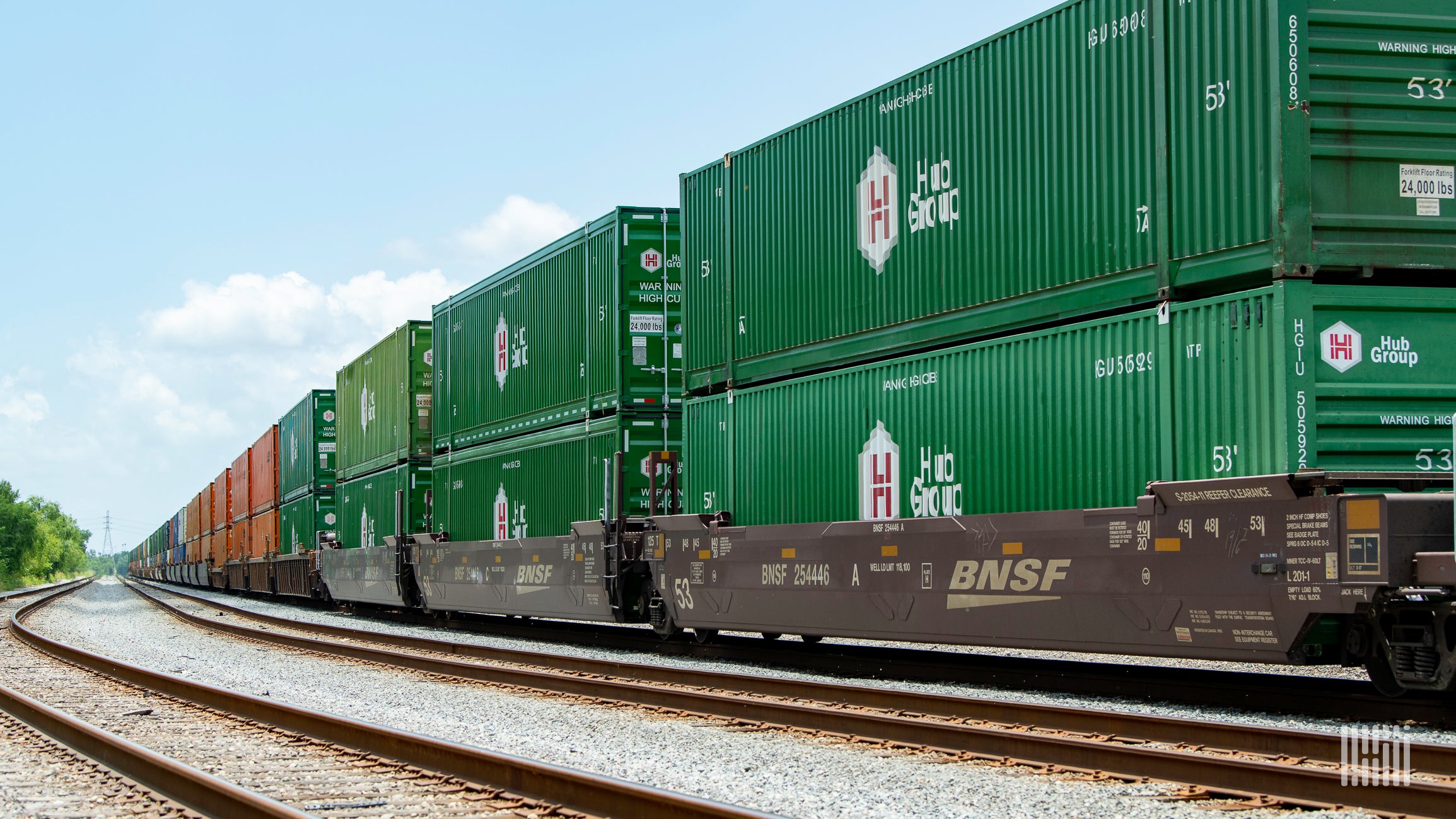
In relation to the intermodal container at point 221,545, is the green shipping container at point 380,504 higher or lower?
higher

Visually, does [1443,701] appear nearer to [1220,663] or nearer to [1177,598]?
[1177,598]

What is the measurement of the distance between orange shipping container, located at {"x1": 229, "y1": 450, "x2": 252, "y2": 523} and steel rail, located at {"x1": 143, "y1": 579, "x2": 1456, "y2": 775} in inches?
1353

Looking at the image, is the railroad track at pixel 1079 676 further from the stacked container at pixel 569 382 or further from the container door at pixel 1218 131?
the container door at pixel 1218 131

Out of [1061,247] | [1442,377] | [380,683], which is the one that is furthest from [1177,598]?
[380,683]

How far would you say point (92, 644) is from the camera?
1945 centimetres

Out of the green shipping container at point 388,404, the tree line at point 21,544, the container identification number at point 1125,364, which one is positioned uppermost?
the green shipping container at point 388,404

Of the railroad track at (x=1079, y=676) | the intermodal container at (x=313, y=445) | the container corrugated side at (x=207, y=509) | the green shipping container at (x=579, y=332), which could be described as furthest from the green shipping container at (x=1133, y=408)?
the container corrugated side at (x=207, y=509)

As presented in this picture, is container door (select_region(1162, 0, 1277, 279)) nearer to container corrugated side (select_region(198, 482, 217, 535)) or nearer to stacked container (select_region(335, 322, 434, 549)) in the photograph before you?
stacked container (select_region(335, 322, 434, 549))

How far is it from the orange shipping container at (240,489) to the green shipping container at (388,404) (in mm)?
16437

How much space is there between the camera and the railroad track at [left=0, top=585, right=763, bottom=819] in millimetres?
5562

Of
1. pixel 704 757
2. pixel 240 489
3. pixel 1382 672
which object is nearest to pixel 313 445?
pixel 240 489

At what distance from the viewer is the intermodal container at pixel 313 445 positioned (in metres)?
32.0

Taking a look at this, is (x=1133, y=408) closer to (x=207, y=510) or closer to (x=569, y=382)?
(x=569, y=382)
